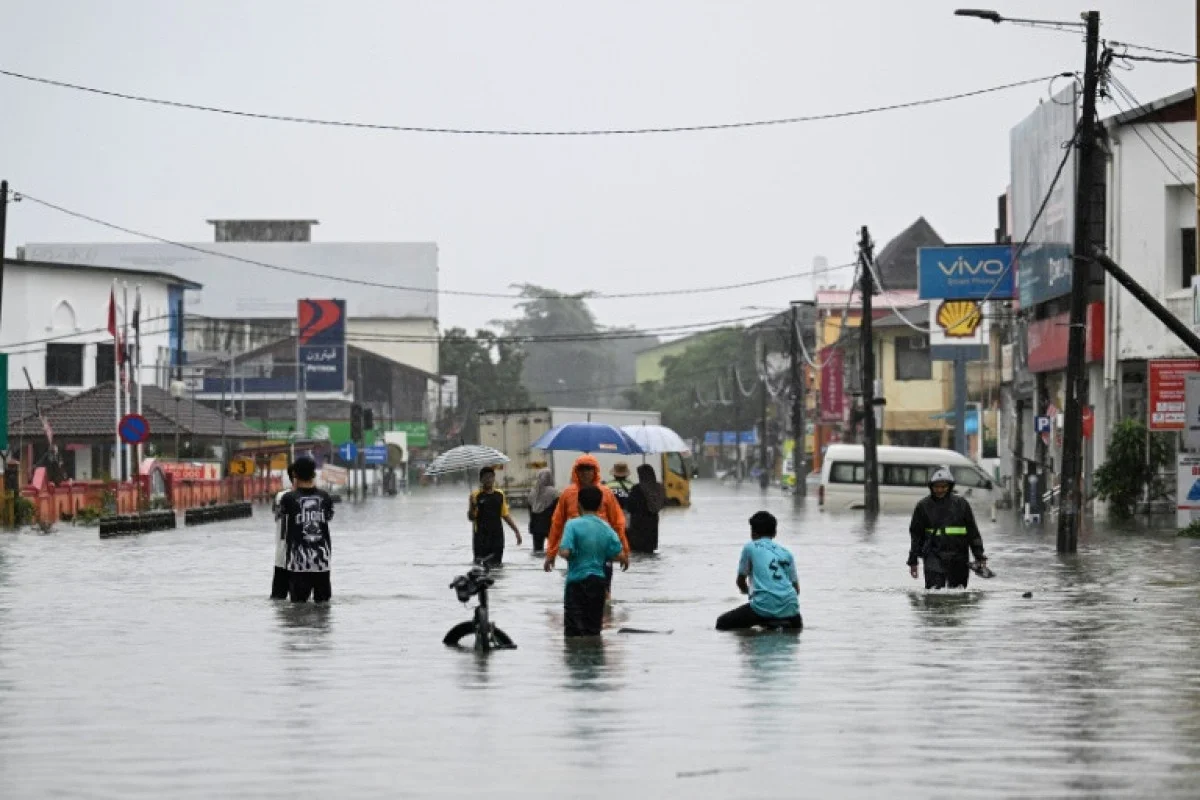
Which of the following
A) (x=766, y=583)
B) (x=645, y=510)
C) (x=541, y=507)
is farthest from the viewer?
(x=645, y=510)

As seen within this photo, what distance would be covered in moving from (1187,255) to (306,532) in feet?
122

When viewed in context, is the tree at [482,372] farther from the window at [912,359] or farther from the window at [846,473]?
the window at [846,473]

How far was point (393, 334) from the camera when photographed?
15875 cm

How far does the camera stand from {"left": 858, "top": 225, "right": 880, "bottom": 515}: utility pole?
65.4m

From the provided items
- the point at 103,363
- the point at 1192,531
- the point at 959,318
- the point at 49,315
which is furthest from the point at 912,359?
the point at 1192,531

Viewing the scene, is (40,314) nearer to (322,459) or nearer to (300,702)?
(322,459)

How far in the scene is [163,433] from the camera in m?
73.5

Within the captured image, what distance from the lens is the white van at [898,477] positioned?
66.8 meters

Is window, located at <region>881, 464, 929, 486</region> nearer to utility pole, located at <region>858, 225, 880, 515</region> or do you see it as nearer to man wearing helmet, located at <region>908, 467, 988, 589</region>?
utility pole, located at <region>858, 225, 880, 515</region>

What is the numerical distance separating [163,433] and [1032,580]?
47859mm

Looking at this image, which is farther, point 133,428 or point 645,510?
point 133,428

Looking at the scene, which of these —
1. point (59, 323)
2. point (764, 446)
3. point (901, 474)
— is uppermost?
point (59, 323)

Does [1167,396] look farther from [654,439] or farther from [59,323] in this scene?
[59,323]

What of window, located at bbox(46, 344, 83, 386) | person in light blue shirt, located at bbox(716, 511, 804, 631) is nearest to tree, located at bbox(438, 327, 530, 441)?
window, located at bbox(46, 344, 83, 386)
